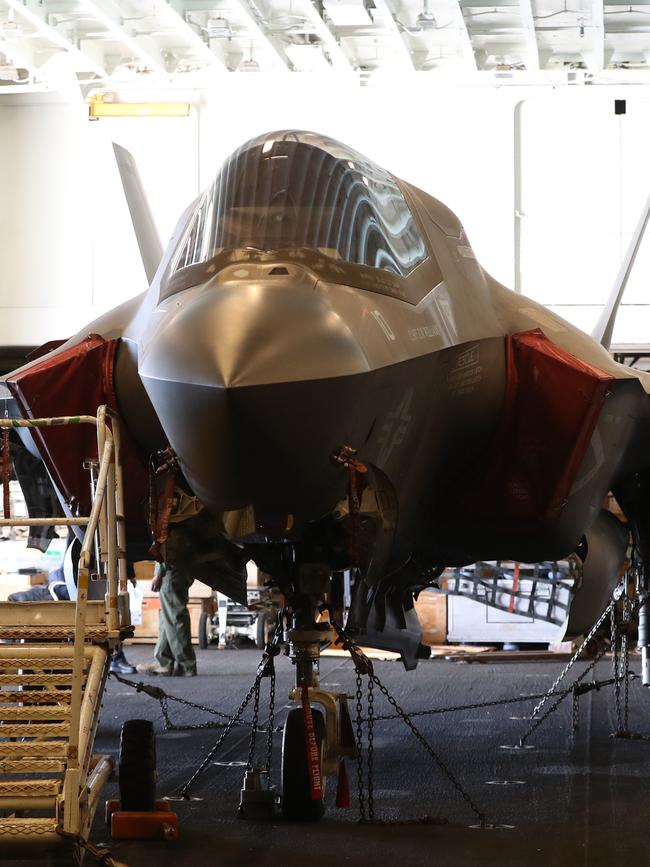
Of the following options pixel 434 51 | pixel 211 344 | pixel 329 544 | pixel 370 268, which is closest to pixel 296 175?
pixel 370 268

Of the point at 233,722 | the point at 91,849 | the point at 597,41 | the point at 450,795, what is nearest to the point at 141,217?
the point at 233,722

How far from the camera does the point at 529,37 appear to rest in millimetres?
15641

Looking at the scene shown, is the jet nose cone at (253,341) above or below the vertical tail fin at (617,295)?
below

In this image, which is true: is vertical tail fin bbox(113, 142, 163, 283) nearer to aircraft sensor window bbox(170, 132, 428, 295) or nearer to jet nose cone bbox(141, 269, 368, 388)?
aircraft sensor window bbox(170, 132, 428, 295)

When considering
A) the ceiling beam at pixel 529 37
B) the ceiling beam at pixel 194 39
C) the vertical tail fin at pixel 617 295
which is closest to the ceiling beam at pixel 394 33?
the ceiling beam at pixel 529 37

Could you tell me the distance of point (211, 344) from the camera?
4125mm

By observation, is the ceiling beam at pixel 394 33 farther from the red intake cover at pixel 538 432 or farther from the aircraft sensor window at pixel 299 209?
the aircraft sensor window at pixel 299 209

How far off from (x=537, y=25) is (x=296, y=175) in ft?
37.2

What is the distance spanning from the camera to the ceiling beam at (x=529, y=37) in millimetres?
14862

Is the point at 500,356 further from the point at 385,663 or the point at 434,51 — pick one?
the point at 434,51

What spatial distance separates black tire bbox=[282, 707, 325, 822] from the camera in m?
5.73

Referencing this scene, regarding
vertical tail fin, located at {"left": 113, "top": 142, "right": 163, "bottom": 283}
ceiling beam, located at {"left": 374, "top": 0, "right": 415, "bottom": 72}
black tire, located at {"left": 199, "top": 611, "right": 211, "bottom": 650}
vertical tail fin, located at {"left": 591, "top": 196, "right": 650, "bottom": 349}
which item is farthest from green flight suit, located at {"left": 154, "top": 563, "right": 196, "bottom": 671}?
ceiling beam, located at {"left": 374, "top": 0, "right": 415, "bottom": 72}

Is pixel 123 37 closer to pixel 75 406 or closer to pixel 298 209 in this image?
pixel 75 406

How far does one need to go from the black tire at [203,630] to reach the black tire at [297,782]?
11406mm
